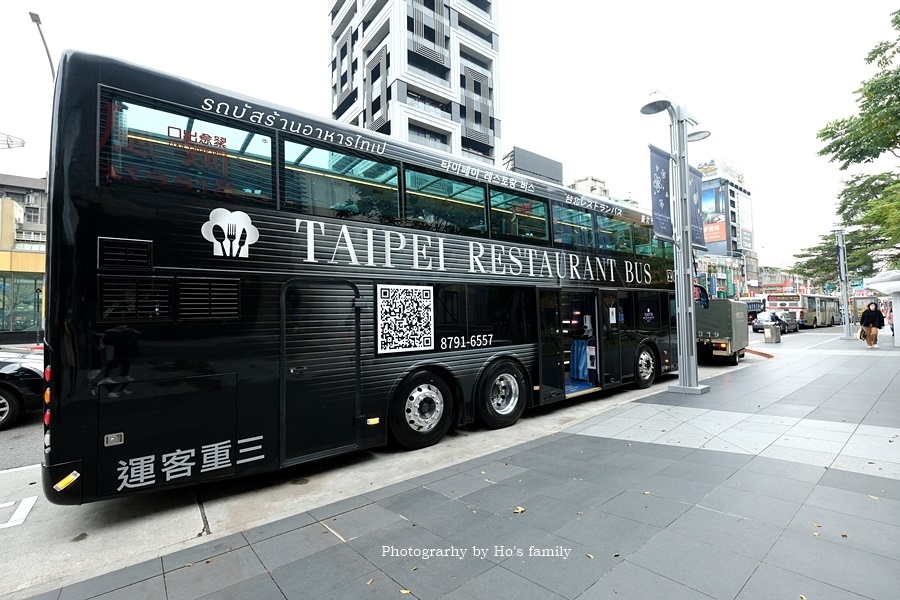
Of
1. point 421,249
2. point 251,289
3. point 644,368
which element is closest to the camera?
point 251,289

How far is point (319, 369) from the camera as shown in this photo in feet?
15.4

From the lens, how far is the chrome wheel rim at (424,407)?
557cm

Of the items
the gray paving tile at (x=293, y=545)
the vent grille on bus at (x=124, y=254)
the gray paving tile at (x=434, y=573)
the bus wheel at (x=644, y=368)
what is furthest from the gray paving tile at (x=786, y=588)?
the bus wheel at (x=644, y=368)

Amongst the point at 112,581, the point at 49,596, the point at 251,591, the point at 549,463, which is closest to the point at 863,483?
the point at 549,463

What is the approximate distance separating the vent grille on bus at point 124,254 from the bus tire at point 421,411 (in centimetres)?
308

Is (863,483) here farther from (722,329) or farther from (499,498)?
(722,329)

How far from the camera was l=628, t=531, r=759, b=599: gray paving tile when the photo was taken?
258cm

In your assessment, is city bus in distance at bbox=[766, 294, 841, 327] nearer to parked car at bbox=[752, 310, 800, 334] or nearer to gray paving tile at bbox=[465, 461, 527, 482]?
parked car at bbox=[752, 310, 800, 334]

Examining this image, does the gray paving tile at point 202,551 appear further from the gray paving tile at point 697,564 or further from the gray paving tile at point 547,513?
the gray paving tile at point 697,564

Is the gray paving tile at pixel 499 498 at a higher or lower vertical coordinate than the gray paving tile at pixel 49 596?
higher

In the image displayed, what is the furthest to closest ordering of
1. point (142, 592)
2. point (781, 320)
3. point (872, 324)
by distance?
point (781, 320) → point (872, 324) → point (142, 592)

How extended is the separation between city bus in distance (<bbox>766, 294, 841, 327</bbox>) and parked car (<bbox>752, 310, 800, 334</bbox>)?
915 mm

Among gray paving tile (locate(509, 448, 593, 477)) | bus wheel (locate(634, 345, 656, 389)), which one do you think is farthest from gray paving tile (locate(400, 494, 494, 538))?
bus wheel (locate(634, 345, 656, 389))

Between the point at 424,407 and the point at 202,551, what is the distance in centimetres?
299
